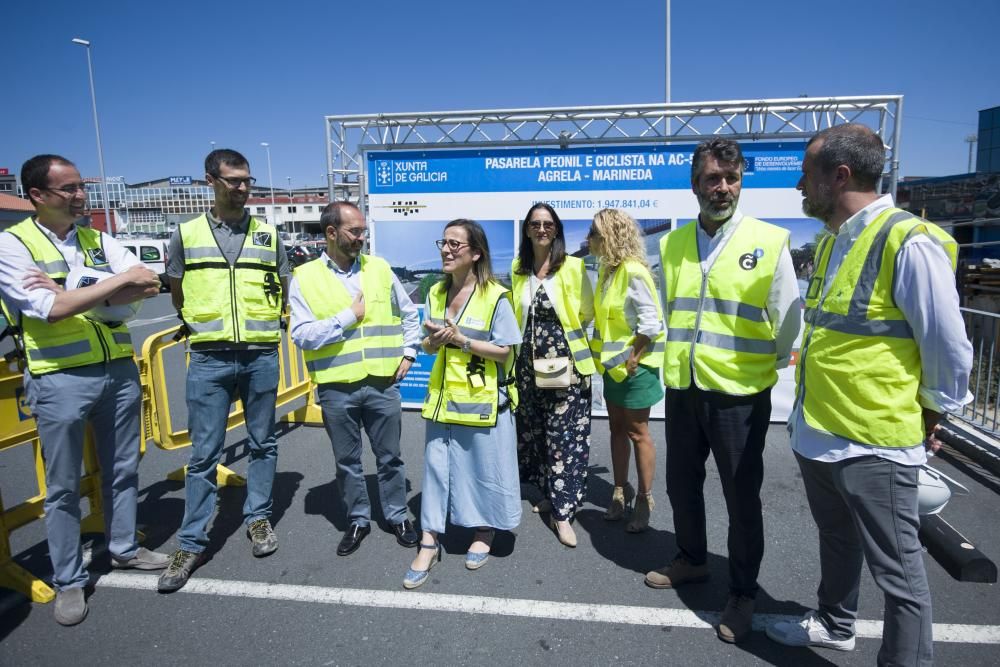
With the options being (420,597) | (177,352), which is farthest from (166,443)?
(177,352)

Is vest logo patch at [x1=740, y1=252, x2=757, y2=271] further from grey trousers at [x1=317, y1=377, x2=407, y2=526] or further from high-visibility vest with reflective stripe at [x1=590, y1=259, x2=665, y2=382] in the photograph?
grey trousers at [x1=317, y1=377, x2=407, y2=526]

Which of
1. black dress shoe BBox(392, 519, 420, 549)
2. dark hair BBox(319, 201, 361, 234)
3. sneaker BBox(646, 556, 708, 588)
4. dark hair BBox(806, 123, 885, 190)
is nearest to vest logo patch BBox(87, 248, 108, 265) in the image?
dark hair BBox(319, 201, 361, 234)

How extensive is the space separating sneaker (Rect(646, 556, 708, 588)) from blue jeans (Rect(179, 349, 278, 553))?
97.4 inches

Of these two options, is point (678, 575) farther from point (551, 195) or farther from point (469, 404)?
point (551, 195)

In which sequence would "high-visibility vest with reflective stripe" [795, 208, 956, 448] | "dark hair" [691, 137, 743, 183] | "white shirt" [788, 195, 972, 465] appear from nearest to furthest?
"white shirt" [788, 195, 972, 465] < "high-visibility vest with reflective stripe" [795, 208, 956, 448] < "dark hair" [691, 137, 743, 183]

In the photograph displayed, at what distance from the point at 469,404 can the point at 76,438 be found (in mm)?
2033

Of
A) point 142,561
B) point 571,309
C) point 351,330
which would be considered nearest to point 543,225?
point 571,309

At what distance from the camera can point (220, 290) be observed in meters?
3.28

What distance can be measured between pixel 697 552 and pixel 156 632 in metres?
2.75

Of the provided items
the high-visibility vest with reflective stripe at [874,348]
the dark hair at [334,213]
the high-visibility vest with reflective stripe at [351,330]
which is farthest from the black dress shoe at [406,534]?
the high-visibility vest with reflective stripe at [874,348]

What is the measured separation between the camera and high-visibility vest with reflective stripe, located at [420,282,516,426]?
10.4ft

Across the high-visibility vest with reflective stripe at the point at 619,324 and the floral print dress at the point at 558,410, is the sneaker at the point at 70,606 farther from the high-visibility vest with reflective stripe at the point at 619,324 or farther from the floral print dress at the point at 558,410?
the high-visibility vest with reflective stripe at the point at 619,324

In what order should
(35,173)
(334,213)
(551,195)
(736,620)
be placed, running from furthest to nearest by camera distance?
(551,195) → (334,213) → (35,173) → (736,620)

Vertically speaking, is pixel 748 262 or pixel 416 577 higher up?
pixel 748 262
